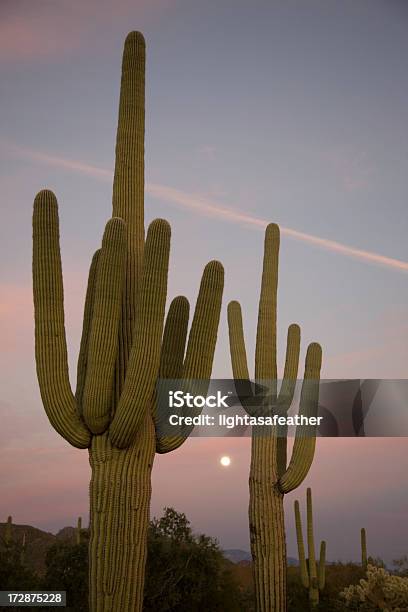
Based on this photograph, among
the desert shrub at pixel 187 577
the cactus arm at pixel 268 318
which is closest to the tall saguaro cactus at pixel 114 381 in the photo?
the cactus arm at pixel 268 318

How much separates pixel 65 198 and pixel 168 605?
8.56 meters

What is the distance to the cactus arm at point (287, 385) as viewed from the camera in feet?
41.7

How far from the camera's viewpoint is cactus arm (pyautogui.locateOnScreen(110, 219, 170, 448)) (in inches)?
329

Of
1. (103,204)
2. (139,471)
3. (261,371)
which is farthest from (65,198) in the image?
(139,471)

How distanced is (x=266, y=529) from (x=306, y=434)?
1.81m

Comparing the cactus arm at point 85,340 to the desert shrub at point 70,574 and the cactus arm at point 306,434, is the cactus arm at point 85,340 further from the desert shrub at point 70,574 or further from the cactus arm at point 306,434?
the desert shrub at point 70,574

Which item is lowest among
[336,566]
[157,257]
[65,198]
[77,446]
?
[336,566]

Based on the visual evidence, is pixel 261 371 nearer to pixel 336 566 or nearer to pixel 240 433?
pixel 240 433

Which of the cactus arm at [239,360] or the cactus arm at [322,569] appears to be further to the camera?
the cactus arm at [322,569]

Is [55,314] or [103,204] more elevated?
[103,204]

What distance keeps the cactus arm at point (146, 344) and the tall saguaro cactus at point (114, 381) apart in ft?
0.04

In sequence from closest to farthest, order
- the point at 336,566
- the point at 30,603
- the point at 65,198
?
the point at 30,603 → the point at 65,198 → the point at 336,566

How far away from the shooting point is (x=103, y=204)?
1531 centimetres

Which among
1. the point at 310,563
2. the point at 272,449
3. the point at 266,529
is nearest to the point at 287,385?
the point at 272,449
